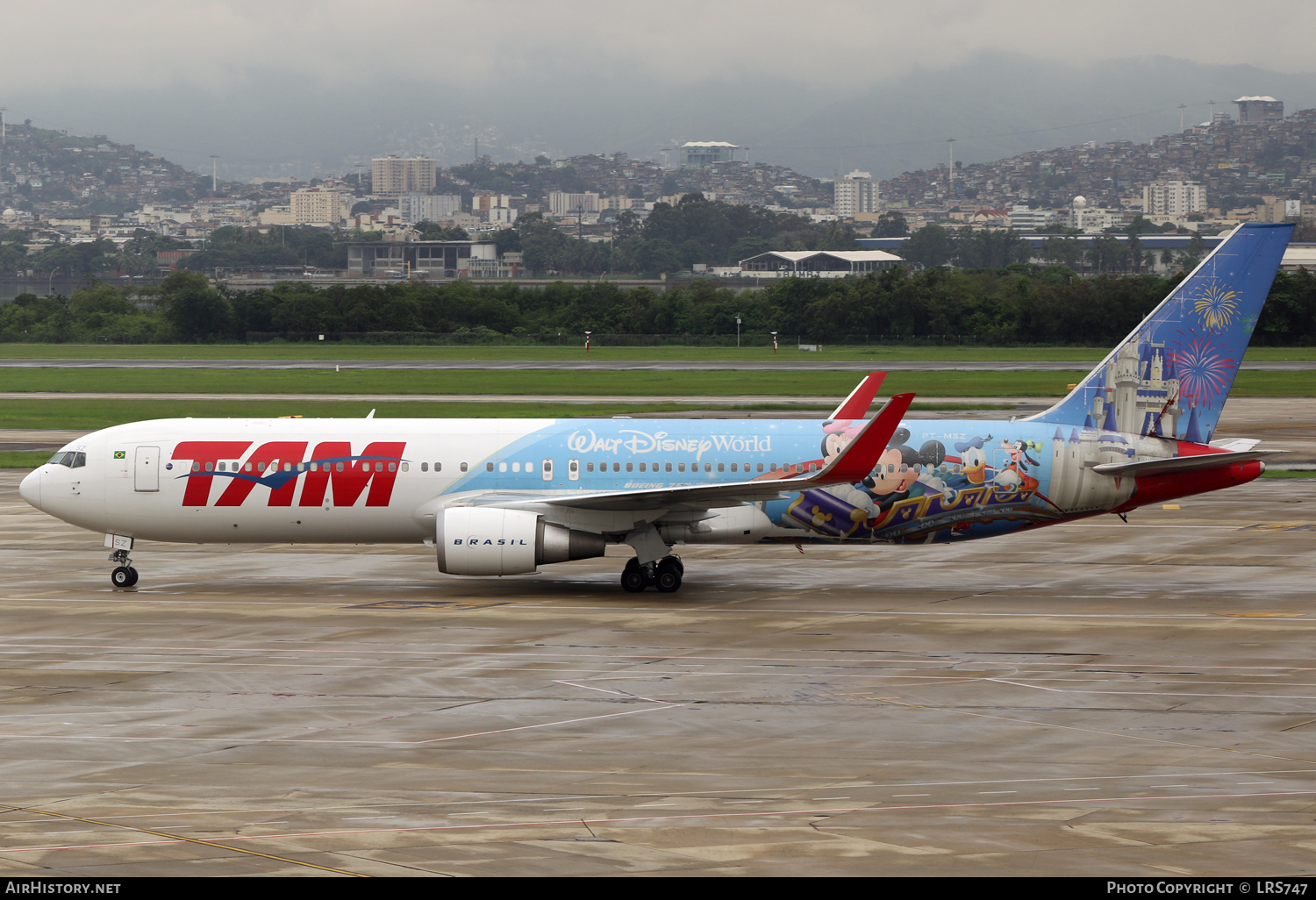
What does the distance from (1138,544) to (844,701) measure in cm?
2248

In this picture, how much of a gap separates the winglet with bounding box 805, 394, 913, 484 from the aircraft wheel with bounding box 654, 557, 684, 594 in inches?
169

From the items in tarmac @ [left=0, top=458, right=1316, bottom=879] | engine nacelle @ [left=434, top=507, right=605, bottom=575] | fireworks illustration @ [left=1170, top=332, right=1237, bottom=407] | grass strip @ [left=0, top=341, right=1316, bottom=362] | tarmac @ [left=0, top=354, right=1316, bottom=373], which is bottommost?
tarmac @ [left=0, top=458, right=1316, bottom=879]

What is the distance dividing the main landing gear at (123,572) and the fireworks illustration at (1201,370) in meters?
25.2

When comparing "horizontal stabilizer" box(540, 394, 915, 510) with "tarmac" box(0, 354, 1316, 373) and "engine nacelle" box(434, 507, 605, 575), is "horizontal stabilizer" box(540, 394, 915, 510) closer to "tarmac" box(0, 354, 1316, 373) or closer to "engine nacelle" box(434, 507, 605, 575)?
"engine nacelle" box(434, 507, 605, 575)

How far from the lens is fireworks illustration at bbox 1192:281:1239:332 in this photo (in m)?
35.0

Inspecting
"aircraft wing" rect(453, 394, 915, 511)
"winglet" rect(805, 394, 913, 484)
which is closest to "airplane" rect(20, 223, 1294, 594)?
"aircraft wing" rect(453, 394, 915, 511)

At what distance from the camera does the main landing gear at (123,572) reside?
1379 inches

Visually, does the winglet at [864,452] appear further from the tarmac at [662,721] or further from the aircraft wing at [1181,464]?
the aircraft wing at [1181,464]

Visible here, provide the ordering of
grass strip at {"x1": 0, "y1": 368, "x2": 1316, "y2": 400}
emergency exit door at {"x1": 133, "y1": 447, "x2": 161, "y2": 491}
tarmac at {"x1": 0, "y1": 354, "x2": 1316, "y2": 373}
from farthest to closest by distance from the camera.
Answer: tarmac at {"x1": 0, "y1": 354, "x2": 1316, "y2": 373}
grass strip at {"x1": 0, "y1": 368, "x2": 1316, "y2": 400}
emergency exit door at {"x1": 133, "y1": 447, "x2": 161, "y2": 491}

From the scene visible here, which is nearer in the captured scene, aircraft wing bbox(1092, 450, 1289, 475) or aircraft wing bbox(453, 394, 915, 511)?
aircraft wing bbox(453, 394, 915, 511)

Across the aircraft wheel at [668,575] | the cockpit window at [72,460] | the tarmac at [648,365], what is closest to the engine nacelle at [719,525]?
the aircraft wheel at [668,575]

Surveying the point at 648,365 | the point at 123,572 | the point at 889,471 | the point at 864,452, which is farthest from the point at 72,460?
the point at 648,365

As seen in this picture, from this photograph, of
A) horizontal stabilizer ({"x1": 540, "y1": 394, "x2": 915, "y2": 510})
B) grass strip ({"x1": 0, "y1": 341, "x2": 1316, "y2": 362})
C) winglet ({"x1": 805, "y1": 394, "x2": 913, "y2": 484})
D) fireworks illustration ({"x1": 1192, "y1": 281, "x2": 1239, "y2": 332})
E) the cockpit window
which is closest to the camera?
winglet ({"x1": 805, "y1": 394, "x2": 913, "y2": 484})

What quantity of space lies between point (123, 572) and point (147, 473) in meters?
2.46
